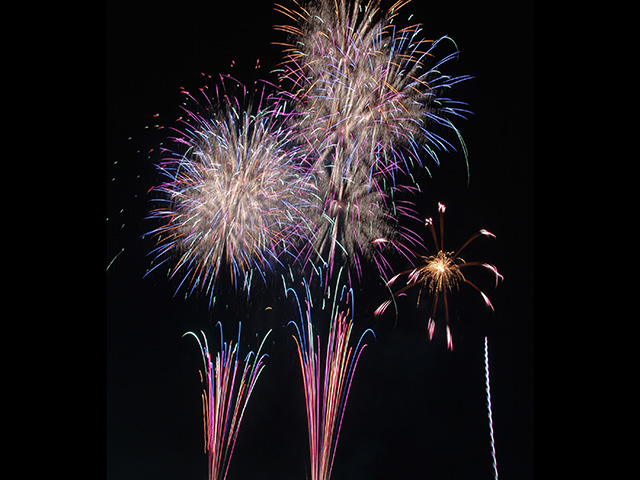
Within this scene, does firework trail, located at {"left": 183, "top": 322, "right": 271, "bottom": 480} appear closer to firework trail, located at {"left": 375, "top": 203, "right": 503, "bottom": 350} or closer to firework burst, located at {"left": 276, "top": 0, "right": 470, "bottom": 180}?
firework trail, located at {"left": 375, "top": 203, "right": 503, "bottom": 350}

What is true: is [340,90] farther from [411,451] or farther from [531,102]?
[411,451]

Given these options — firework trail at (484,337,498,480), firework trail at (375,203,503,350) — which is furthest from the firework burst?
firework trail at (484,337,498,480)

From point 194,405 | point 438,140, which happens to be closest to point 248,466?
point 194,405

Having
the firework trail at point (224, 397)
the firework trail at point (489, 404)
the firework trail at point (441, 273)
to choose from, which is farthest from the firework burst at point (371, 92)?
the firework trail at point (224, 397)

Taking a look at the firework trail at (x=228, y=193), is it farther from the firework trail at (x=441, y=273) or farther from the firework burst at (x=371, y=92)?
the firework trail at (x=441, y=273)

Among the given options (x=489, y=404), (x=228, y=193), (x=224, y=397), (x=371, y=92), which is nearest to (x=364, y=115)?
(x=371, y=92)
